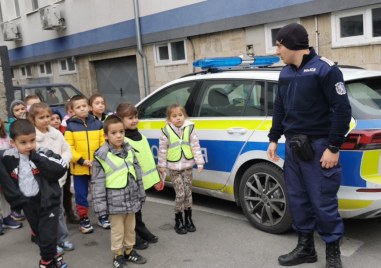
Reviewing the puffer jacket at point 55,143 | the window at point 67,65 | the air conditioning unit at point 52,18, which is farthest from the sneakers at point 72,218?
the air conditioning unit at point 52,18

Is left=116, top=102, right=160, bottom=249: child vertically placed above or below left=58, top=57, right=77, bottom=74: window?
below

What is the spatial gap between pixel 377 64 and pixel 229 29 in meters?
3.45

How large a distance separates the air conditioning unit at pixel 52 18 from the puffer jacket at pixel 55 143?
12.5 metres

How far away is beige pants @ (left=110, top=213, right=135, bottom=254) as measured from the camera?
3.67 meters

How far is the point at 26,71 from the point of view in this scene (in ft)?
64.8

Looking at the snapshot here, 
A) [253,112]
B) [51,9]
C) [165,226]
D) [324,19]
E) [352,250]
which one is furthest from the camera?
[51,9]

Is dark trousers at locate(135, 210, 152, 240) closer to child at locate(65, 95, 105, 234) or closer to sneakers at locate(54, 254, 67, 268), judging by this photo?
child at locate(65, 95, 105, 234)

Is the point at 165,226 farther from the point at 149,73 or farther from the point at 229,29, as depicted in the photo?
the point at 149,73

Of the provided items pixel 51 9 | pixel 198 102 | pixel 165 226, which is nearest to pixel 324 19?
pixel 198 102

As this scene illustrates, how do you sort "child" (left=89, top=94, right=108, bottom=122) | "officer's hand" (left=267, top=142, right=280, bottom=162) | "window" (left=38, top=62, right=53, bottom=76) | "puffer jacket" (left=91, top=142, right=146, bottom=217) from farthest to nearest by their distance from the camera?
"window" (left=38, top=62, right=53, bottom=76), "child" (left=89, top=94, right=108, bottom=122), "officer's hand" (left=267, top=142, right=280, bottom=162), "puffer jacket" (left=91, top=142, right=146, bottom=217)

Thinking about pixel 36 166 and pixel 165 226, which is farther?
pixel 165 226

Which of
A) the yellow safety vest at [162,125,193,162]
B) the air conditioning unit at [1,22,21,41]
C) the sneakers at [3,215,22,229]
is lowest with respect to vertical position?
the sneakers at [3,215,22,229]

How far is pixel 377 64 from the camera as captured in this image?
7449 millimetres

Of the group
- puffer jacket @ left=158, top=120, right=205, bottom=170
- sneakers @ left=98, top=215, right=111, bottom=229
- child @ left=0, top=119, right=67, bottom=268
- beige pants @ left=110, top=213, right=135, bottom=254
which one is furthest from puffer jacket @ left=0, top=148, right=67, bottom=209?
sneakers @ left=98, top=215, right=111, bottom=229
